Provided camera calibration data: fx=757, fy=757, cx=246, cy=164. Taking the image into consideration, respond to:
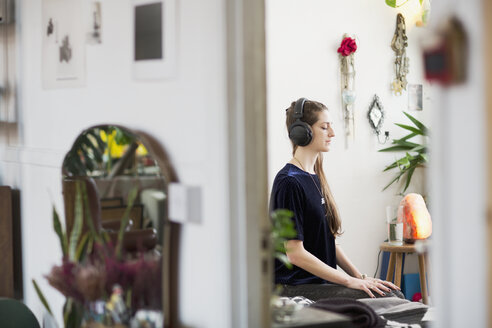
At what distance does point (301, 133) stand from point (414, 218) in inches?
57.0

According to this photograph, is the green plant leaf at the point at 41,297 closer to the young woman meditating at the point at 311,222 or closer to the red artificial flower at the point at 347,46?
the young woman meditating at the point at 311,222

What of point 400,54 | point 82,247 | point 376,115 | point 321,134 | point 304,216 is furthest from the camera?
point 400,54

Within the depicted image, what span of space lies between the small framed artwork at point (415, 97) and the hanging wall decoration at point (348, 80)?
62 centimetres

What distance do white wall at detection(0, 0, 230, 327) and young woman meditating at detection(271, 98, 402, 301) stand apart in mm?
1128

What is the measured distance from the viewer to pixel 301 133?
3.76 meters

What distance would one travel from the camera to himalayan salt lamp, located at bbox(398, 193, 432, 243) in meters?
4.86

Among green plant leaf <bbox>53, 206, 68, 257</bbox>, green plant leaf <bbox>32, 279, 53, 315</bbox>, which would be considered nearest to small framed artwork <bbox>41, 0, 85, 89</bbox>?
green plant leaf <bbox>53, 206, 68, 257</bbox>

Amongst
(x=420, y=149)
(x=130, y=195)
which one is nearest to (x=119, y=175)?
(x=130, y=195)

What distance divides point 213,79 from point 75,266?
2.86ft

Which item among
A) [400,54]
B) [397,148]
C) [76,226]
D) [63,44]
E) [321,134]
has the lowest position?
[76,226]

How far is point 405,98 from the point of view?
5484 millimetres

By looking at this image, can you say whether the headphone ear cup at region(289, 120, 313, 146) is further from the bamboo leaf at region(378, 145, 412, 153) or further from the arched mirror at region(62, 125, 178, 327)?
the bamboo leaf at region(378, 145, 412, 153)

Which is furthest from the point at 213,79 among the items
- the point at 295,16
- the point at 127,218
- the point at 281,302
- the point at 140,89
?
the point at 295,16

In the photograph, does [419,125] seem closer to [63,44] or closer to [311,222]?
[311,222]
